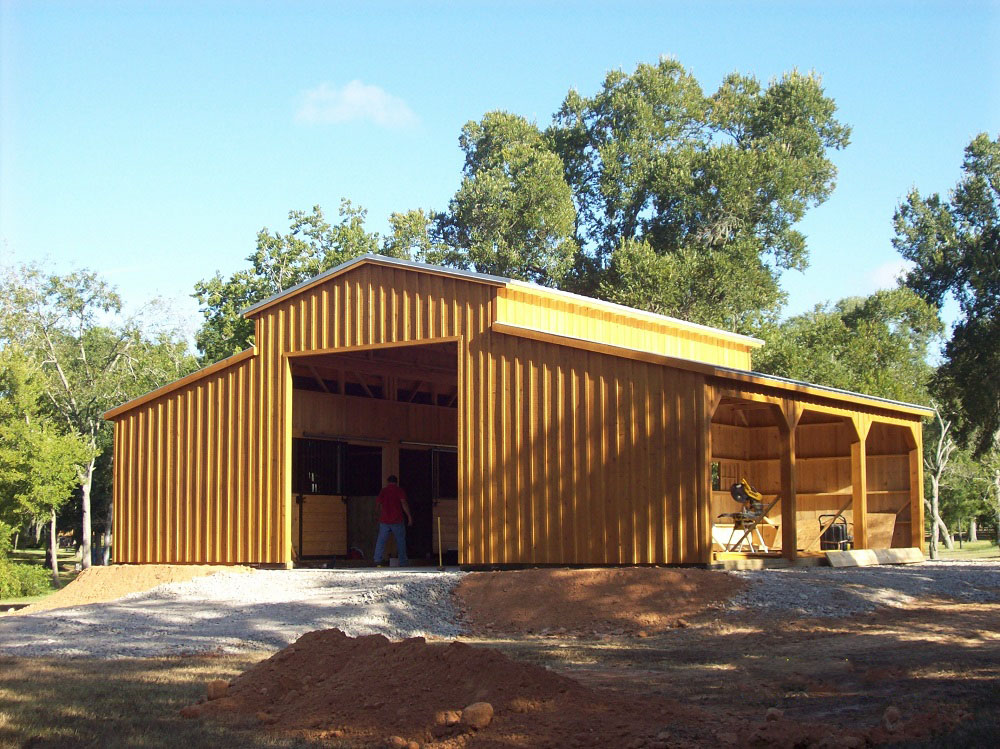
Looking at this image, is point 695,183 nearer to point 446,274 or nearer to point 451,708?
point 446,274

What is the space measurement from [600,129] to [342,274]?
34.4 meters

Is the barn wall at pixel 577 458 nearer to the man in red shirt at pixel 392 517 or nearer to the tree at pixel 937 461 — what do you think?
the man in red shirt at pixel 392 517

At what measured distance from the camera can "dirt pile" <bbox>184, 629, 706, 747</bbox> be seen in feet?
23.4

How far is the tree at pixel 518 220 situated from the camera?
155 feet

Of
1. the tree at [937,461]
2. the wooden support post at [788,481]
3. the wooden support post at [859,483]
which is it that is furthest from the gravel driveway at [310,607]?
the tree at [937,461]

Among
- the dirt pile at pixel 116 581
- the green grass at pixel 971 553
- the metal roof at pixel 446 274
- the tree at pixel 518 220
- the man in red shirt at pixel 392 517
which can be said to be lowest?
the green grass at pixel 971 553

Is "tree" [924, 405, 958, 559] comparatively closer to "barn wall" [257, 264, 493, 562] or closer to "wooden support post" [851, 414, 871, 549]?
"wooden support post" [851, 414, 871, 549]

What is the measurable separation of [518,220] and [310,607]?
34.7 metres

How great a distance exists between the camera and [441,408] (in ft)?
86.0

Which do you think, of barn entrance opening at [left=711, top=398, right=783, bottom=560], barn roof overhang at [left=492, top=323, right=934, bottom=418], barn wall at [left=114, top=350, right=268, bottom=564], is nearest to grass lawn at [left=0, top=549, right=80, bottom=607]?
barn wall at [left=114, top=350, right=268, bottom=564]

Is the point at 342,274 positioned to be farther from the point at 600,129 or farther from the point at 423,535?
the point at 600,129

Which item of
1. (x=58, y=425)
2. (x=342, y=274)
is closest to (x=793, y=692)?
(x=342, y=274)

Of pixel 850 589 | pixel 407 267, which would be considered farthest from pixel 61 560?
pixel 850 589

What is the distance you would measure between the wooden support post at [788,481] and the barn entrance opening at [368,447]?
684 centimetres
